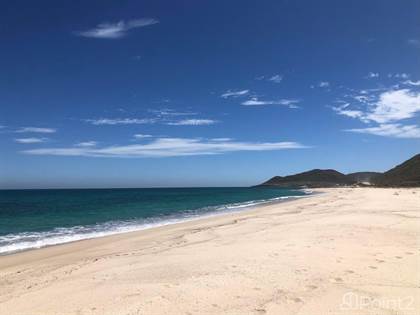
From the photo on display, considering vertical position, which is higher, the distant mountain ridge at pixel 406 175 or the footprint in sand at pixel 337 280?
the distant mountain ridge at pixel 406 175

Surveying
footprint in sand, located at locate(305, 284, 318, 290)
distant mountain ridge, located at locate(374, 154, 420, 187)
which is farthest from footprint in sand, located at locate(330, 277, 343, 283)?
distant mountain ridge, located at locate(374, 154, 420, 187)

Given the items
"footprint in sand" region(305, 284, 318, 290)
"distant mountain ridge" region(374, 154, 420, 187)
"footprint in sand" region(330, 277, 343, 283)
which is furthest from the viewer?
"distant mountain ridge" region(374, 154, 420, 187)

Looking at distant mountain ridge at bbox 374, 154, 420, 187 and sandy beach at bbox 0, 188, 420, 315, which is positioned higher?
distant mountain ridge at bbox 374, 154, 420, 187

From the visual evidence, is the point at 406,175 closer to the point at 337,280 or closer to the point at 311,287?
the point at 337,280

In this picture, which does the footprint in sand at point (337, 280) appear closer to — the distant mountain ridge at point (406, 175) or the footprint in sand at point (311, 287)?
the footprint in sand at point (311, 287)

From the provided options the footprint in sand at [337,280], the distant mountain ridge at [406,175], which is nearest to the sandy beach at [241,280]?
the footprint in sand at [337,280]

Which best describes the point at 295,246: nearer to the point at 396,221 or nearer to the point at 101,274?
the point at 101,274

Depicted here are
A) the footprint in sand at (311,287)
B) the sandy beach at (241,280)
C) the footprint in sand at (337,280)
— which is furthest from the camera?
the footprint in sand at (337,280)

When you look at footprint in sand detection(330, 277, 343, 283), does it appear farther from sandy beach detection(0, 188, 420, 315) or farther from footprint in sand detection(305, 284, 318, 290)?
footprint in sand detection(305, 284, 318, 290)

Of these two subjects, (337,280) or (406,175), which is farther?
(406,175)

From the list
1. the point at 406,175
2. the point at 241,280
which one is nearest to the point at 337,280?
the point at 241,280

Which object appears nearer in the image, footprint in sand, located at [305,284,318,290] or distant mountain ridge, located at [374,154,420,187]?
footprint in sand, located at [305,284,318,290]

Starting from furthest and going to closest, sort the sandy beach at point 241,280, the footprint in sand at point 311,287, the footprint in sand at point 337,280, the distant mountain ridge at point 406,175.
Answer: the distant mountain ridge at point 406,175 < the footprint in sand at point 337,280 < the footprint in sand at point 311,287 < the sandy beach at point 241,280

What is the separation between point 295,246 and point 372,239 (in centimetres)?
232
